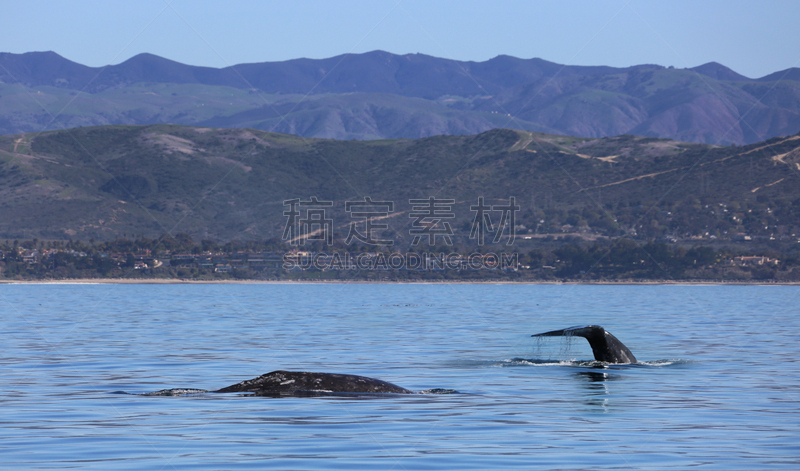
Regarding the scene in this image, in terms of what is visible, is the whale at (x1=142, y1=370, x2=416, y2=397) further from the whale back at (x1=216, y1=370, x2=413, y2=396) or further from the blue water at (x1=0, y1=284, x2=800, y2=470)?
the blue water at (x1=0, y1=284, x2=800, y2=470)

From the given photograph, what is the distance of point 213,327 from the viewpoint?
5988cm

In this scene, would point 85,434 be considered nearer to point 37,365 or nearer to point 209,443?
point 209,443

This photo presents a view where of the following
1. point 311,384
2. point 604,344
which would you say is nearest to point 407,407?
point 311,384

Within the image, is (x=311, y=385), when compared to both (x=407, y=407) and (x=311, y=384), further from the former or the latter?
(x=407, y=407)

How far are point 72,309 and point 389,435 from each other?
71.5 m

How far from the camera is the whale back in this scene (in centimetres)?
2389

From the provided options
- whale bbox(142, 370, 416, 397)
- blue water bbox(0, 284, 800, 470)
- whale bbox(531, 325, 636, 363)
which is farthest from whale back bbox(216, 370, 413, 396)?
whale bbox(531, 325, 636, 363)

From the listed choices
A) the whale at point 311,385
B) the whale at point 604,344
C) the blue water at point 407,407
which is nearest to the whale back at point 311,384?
the whale at point 311,385

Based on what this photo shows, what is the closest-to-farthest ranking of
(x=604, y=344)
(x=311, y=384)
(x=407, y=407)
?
(x=407, y=407) → (x=311, y=384) → (x=604, y=344)

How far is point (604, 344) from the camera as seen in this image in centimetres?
3141

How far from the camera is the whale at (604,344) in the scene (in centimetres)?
2830

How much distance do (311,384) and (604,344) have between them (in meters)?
11.4

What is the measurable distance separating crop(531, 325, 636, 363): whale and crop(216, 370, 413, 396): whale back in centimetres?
613

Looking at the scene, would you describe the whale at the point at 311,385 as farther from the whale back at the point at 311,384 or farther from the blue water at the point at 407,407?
the blue water at the point at 407,407
